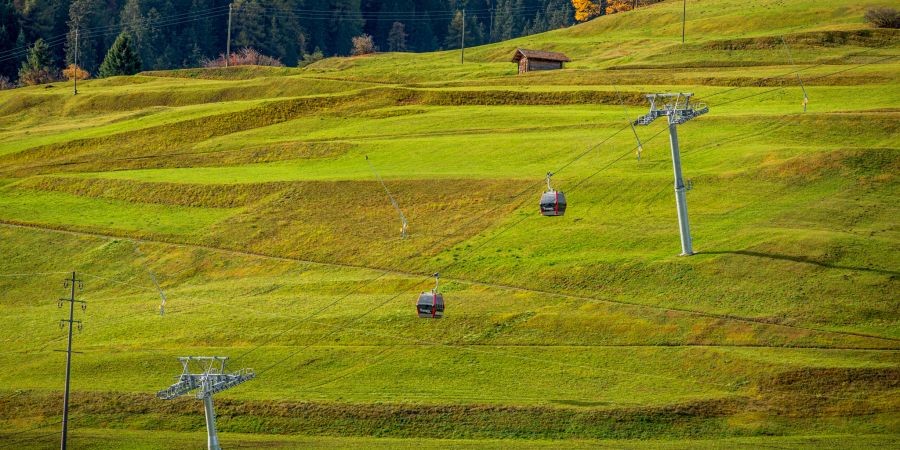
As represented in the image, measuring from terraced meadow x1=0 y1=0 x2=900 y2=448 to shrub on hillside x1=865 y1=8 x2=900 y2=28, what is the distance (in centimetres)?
2382

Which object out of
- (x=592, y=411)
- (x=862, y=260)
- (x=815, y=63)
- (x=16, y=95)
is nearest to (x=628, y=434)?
(x=592, y=411)

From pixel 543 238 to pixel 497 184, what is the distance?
11642 mm

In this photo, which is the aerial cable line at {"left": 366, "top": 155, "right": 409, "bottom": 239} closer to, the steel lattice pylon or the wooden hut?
the steel lattice pylon

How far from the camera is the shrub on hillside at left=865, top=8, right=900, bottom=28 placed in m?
158

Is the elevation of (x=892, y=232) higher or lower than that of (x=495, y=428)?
higher

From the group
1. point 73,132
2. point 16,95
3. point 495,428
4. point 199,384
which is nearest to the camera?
point 199,384

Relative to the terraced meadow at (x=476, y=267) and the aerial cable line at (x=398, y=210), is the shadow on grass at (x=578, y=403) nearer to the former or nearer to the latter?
the terraced meadow at (x=476, y=267)

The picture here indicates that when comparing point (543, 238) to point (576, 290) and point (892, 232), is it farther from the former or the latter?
point (892, 232)

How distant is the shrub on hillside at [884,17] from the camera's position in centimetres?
15775

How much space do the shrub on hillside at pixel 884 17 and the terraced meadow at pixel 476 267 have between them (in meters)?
23.8

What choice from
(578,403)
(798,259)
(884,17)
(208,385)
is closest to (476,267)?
(798,259)

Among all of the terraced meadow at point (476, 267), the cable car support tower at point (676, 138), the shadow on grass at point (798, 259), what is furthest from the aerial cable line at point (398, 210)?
the shadow on grass at point (798, 259)

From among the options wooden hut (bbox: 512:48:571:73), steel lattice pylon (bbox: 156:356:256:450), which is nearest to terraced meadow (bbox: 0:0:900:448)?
steel lattice pylon (bbox: 156:356:256:450)

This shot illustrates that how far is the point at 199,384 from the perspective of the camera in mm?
59688
